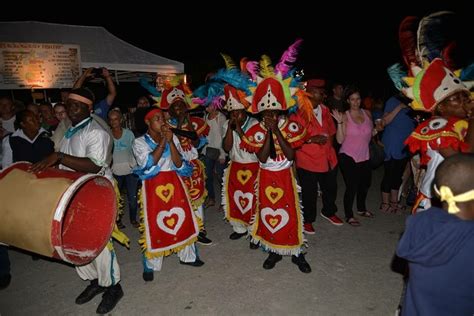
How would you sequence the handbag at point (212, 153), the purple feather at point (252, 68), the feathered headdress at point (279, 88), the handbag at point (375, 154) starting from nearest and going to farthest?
the feathered headdress at point (279, 88), the purple feather at point (252, 68), the handbag at point (375, 154), the handbag at point (212, 153)

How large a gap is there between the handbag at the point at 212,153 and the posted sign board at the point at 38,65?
186 inches

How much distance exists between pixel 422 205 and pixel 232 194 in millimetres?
2587

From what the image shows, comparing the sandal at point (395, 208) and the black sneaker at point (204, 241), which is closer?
the black sneaker at point (204, 241)

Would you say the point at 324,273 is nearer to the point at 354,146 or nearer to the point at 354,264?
the point at 354,264

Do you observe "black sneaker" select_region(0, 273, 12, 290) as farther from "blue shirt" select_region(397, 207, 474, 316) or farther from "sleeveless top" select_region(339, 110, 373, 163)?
"sleeveless top" select_region(339, 110, 373, 163)

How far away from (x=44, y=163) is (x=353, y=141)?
3.97 m

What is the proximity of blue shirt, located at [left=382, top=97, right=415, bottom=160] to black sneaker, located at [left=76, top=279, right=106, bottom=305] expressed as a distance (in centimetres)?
449

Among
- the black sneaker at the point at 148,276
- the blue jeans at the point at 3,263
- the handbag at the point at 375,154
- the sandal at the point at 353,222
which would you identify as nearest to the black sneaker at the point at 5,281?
the blue jeans at the point at 3,263

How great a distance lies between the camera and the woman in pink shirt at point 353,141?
Answer: 512 cm

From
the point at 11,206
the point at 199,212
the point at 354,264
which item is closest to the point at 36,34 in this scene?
the point at 199,212

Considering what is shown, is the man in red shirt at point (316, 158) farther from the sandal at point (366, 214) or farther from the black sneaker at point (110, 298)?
the black sneaker at point (110, 298)

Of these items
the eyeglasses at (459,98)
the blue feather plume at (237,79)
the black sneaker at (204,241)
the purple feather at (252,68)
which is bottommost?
the black sneaker at (204,241)

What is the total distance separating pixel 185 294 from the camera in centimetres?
362

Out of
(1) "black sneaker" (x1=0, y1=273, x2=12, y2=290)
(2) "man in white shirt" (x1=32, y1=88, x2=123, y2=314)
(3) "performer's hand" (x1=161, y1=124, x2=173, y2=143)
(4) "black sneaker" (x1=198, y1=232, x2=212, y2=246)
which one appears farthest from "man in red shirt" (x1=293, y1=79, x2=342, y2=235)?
(1) "black sneaker" (x1=0, y1=273, x2=12, y2=290)
